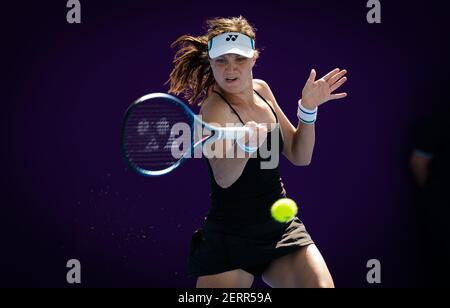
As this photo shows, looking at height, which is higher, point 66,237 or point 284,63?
point 284,63

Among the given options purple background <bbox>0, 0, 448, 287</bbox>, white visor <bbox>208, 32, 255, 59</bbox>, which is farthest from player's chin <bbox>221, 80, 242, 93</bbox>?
purple background <bbox>0, 0, 448, 287</bbox>

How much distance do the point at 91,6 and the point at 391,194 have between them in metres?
2.16

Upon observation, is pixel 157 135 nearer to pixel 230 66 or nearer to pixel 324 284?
pixel 230 66

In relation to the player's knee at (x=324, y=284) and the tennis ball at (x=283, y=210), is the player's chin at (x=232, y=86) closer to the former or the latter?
the tennis ball at (x=283, y=210)

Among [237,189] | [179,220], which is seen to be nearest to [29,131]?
[179,220]

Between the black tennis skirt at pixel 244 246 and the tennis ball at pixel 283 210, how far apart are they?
0.05m

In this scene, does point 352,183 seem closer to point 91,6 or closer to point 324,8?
point 324,8

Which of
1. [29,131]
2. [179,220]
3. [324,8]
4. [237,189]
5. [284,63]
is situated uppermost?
[324,8]

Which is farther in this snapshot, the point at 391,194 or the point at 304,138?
the point at 391,194

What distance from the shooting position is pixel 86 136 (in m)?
4.69

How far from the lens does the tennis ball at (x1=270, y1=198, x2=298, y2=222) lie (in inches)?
139

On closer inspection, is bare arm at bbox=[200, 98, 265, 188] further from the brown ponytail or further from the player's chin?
the brown ponytail

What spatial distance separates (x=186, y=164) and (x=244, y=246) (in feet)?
4.47
